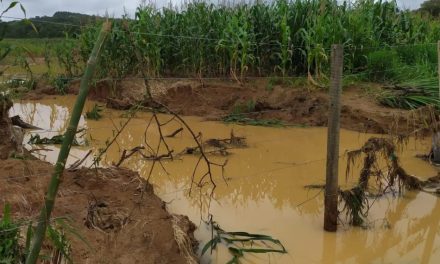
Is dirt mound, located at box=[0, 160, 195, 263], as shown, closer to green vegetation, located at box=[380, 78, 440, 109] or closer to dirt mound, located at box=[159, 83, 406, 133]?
dirt mound, located at box=[159, 83, 406, 133]

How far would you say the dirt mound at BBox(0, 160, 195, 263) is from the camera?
313 cm

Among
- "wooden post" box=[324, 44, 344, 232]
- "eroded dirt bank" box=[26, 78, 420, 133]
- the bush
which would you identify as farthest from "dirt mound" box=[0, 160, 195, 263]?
the bush

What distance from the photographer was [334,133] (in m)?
3.96

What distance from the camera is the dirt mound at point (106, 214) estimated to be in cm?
313

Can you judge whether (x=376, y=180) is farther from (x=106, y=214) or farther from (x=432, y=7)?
(x=432, y=7)

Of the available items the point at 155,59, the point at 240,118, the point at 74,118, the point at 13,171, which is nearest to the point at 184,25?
the point at 155,59

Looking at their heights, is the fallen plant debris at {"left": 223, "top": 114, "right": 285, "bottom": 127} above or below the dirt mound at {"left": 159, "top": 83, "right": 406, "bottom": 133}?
below

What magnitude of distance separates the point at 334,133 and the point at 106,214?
6.21 feet

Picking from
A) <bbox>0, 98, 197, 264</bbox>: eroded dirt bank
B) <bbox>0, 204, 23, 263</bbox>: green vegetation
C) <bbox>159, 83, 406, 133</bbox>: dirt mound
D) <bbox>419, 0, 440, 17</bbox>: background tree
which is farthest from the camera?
<bbox>419, 0, 440, 17</bbox>: background tree

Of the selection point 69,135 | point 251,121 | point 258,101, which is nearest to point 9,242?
point 69,135

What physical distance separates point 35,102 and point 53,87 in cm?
93

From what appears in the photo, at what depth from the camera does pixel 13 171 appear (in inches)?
161

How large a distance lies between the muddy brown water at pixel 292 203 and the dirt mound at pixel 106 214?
38 centimetres

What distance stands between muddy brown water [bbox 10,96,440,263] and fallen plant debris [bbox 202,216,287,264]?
82 millimetres
